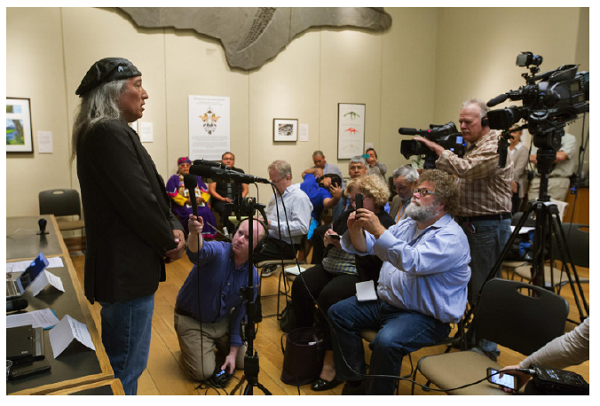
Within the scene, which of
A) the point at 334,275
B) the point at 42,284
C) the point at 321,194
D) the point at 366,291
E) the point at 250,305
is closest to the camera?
the point at 250,305

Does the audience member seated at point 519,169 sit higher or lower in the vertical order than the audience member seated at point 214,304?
higher

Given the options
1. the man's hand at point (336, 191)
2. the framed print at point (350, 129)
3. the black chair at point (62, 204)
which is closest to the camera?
the man's hand at point (336, 191)

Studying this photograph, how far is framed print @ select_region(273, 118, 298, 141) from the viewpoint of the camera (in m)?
6.67

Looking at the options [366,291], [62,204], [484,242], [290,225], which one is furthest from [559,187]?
[62,204]

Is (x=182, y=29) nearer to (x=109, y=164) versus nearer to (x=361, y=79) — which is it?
(x=361, y=79)

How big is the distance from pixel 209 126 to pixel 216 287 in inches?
164

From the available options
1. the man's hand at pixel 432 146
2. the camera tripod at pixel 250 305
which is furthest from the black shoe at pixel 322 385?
the man's hand at pixel 432 146

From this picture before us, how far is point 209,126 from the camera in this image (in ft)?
20.5

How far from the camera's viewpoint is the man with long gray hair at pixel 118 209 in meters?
1.44

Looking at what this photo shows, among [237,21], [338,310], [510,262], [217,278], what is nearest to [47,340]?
[217,278]

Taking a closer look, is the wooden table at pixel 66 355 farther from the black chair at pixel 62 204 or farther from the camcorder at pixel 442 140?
the black chair at pixel 62 204

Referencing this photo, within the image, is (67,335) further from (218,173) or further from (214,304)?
(214,304)

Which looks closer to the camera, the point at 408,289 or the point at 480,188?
the point at 408,289

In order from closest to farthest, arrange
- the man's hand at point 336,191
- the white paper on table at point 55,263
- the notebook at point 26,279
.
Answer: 1. the notebook at point 26,279
2. the white paper on table at point 55,263
3. the man's hand at point 336,191
